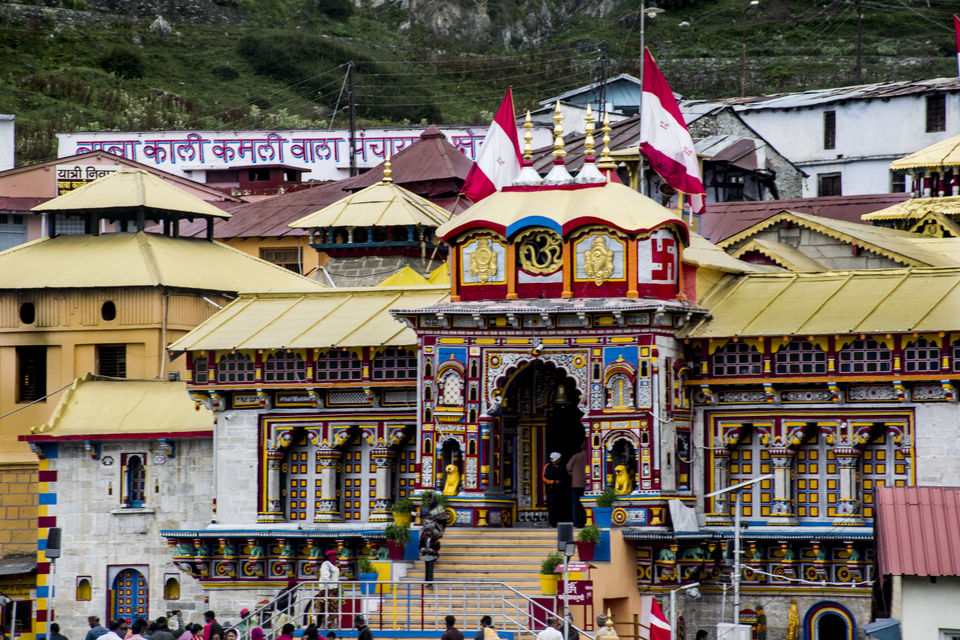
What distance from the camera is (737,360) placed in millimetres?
49219

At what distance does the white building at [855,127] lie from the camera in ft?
278

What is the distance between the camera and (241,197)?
91.6m

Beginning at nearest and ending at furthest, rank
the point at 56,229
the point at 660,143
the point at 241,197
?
the point at 660,143 < the point at 56,229 < the point at 241,197

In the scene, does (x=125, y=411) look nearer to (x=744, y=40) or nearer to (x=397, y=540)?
(x=397, y=540)

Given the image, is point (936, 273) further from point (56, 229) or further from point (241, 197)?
point (241, 197)

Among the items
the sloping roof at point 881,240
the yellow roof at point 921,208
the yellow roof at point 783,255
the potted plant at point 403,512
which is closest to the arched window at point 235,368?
the potted plant at point 403,512

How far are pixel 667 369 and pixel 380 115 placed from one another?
84361 mm

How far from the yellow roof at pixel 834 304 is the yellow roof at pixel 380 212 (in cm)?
1607

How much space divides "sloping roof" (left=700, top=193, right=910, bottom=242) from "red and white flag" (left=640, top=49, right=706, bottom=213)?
53.8 feet

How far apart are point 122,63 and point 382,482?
8372 centimetres

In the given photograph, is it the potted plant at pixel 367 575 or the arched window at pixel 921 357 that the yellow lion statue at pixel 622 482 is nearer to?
the potted plant at pixel 367 575

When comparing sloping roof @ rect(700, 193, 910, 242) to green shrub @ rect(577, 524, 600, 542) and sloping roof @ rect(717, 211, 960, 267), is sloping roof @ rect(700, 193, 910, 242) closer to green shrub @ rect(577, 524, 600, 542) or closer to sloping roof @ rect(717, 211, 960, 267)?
sloping roof @ rect(717, 211, 960, 267)

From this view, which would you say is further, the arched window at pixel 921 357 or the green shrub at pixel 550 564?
the arched window at pixel 921 357

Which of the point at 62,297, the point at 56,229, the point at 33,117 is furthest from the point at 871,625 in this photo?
the point at 33,117
